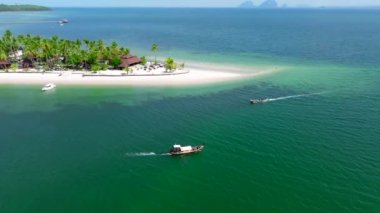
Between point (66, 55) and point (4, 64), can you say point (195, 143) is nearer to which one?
point (66, 55)

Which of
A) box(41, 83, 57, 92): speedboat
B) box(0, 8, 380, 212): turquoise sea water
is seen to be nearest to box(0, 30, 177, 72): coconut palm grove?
box(41, 83, 57, 92): speedboat

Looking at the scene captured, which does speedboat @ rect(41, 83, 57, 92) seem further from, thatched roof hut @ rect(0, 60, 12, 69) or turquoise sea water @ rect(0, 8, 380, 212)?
thatched roof hut @ rect(0, 60, 12, 69)

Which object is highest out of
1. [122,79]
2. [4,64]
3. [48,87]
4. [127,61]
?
[127,61]

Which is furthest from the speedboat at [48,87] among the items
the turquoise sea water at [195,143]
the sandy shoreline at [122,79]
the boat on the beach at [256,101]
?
the boat on the beach at [256,101]

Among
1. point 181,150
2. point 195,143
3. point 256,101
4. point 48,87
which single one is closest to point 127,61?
point 48,87

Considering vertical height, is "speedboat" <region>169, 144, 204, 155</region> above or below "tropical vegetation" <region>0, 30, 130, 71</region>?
below

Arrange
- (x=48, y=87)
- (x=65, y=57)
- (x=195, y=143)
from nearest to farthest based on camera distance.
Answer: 1. (x=195, y=143)
2. (x=48, y=87)
3. (x=65, y=57)

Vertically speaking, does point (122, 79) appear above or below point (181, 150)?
above
